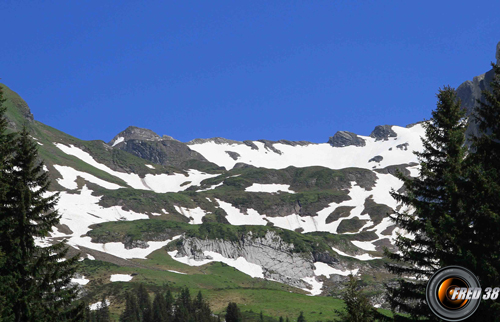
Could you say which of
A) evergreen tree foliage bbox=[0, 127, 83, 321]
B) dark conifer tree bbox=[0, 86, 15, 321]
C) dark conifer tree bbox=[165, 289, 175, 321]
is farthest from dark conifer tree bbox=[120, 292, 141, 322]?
dark conifer tree bbox=[0, 86, 15, 321]

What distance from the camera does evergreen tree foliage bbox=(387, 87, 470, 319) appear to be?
71.4 ft

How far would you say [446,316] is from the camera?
20.4 meters

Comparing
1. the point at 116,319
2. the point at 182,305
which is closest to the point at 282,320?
the point at 182,305

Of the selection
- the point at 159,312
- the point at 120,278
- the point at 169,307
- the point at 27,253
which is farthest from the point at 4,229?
the point at 120,278

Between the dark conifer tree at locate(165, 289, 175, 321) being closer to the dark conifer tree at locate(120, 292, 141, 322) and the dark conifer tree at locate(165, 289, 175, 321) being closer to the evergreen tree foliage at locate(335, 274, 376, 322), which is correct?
the dark conifer tree at locate(120, 292, 141, 322)

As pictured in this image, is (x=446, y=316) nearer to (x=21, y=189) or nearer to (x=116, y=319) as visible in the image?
(x=21, y=189)

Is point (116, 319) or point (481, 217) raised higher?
point (481, 217)

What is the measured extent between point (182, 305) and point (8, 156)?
110 meters

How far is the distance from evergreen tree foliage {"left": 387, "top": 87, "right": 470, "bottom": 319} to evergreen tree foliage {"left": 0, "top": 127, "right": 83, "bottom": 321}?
59.3ft

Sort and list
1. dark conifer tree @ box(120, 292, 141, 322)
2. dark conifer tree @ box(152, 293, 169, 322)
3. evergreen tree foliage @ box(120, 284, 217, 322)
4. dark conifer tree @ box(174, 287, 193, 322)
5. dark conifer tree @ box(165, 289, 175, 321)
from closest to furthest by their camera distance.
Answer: dark conifer tree @ box(152, 293, 169, 322) → evergreen tree foliage @ box(120, 284, 217, 322) → dark conifer tree @ box(174, 287, 193, 322) → dark conifer tree @ box(120, 292, 141, 322) → dark conifer tree @ box(165, 289, 175, 321)
